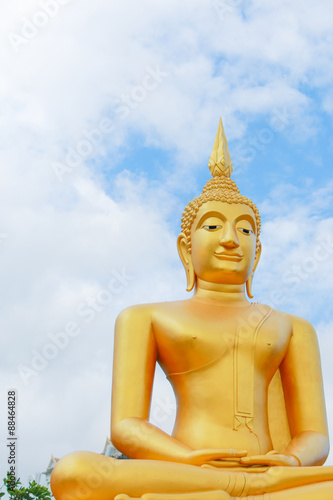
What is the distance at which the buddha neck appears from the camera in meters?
6.77

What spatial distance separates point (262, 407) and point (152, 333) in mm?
1214

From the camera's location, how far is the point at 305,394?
6.37 meters

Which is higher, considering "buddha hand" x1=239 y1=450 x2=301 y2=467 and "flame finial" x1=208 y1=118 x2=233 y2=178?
"flame finial" x1=208 y1=118 x2=233 y2=178

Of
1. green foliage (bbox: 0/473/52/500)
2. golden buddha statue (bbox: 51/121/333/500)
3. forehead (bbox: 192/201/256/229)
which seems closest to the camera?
golden buddha statue (bbox: 51/121/333/500)

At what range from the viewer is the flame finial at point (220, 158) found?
7273 mm

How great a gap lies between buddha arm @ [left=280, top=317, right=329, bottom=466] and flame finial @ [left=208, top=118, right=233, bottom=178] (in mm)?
1740

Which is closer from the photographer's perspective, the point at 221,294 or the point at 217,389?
the point at 217,389

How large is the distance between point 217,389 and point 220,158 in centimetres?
252

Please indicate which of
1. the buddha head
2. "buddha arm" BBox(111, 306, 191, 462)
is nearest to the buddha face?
the buddha head

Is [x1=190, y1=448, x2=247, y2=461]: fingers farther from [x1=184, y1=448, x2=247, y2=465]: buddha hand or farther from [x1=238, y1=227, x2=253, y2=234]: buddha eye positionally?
[x1=238, y1=227, x2=253, y2=234]: buddha eye

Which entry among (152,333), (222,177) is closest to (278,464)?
(152,333)

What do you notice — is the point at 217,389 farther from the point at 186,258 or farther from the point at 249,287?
the point at 186,258

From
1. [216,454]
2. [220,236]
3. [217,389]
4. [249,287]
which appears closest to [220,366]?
[217,389]

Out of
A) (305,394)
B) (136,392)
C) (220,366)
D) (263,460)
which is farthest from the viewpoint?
(305,394)
